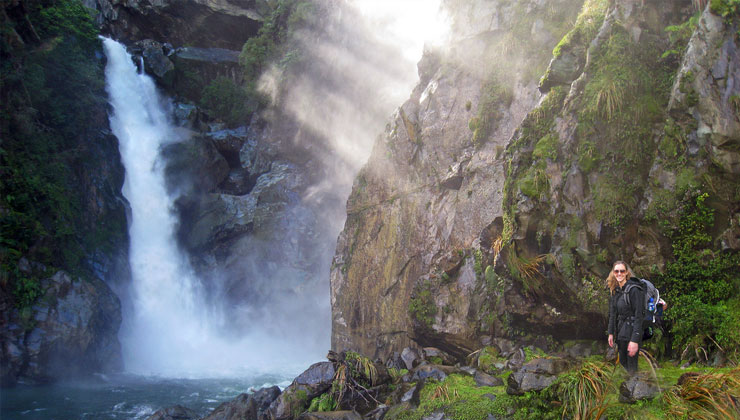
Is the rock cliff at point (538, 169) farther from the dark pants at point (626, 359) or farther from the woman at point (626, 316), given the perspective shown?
the dark pants at point (626, 359)

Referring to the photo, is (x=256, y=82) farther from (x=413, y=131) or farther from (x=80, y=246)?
(x=413, y=131)

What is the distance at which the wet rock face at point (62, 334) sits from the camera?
46.2ft

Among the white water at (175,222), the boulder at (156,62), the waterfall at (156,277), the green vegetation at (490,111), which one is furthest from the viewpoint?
the boulder at (156,62)

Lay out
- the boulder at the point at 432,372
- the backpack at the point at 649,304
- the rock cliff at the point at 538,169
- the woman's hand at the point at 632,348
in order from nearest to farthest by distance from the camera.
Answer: the woman's hand at the point at 632,348 → the backpack at the point at 649,304 → the rock cliff at the point at 538,169 → the boulder at the point at 432,372

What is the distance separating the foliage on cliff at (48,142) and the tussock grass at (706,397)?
16.7 meters

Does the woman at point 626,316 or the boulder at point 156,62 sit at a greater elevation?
the boulder at point 156,62

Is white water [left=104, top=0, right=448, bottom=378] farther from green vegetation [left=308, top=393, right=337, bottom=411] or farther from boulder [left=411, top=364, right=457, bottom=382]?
boulder [left=411, top=364, right=457, bottom=382]

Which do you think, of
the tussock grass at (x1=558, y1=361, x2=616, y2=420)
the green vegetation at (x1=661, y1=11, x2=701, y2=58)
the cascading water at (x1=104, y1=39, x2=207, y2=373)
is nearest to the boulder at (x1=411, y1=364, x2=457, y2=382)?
the tussock grass at (x1=558, y1=361, x2=616, y2=420)

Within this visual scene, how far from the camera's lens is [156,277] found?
19844mm

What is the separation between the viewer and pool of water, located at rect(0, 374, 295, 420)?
Answer: 11.6m

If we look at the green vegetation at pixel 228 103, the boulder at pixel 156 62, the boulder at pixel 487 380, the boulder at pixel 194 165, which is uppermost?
the boulder at pixel 156 62

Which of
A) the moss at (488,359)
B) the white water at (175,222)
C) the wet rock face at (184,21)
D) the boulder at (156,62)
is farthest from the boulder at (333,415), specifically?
the wet rock face at (184,21)

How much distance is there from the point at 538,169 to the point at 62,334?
15.3 m

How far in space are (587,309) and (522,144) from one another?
333 cm
